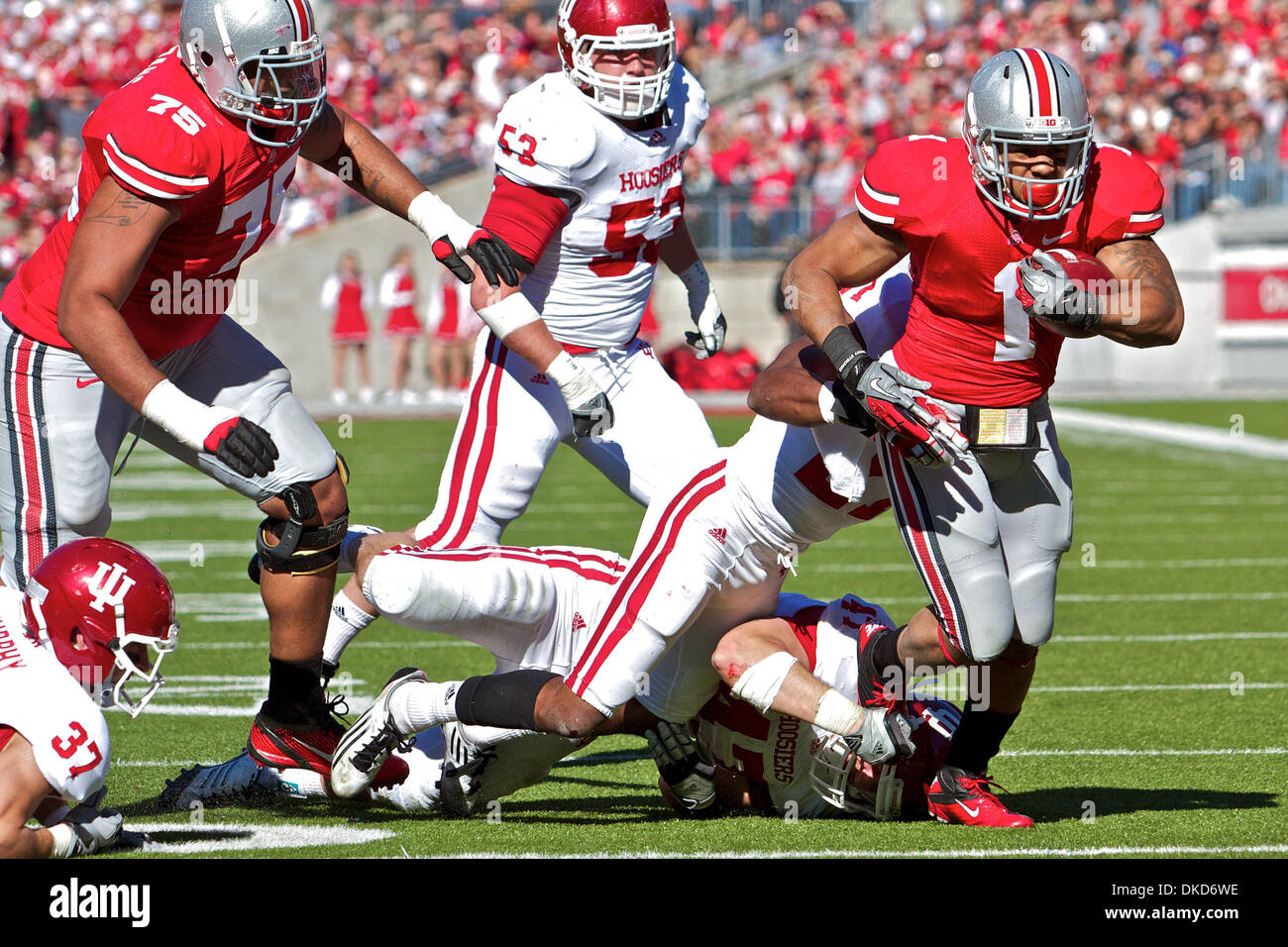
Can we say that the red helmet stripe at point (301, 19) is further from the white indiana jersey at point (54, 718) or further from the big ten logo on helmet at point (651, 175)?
the white indiana jersey at point (54, 718)

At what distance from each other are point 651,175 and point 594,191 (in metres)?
0.20

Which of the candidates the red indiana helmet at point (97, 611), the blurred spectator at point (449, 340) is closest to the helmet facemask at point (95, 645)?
the red indiana helmet at point (97, 611)

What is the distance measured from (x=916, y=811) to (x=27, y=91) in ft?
62.1

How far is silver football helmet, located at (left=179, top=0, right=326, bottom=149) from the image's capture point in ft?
12.7

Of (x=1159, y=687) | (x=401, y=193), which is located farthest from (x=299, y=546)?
(x=1159, y=687)

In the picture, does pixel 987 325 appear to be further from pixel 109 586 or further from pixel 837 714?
pixel 109 586

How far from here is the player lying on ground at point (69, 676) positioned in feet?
10.7

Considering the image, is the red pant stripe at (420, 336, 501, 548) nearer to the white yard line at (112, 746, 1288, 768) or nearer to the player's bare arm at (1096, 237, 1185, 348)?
the white yard line at (112, 746, 1288, 768)

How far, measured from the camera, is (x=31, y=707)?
326 cm

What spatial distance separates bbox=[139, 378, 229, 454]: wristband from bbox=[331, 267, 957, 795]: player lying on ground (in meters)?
0.69

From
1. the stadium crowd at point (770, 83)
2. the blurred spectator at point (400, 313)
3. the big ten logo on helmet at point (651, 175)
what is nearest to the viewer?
the big ten logo on helmet at point (651, 175)

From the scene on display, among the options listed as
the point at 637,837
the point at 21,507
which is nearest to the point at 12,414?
the point at 21,507

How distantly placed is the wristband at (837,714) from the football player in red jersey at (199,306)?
1267 mm

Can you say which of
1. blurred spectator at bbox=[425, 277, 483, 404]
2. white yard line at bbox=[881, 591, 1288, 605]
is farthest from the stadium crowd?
white yard line at bbox=[881, 591, 1288, 605]
